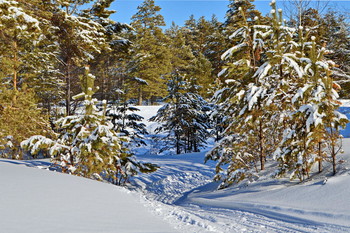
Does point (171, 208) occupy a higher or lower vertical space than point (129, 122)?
lower

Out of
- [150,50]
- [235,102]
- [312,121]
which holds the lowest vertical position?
[312,121]

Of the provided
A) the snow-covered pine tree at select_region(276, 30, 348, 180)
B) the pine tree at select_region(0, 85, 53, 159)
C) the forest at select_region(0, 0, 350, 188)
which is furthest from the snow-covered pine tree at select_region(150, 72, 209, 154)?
the snow-covered pine tree at select_region(276, 30, 348, 180)

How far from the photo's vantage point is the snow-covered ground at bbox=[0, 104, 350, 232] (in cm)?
394

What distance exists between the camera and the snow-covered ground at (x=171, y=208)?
3.94 meters

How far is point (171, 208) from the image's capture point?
241 inches

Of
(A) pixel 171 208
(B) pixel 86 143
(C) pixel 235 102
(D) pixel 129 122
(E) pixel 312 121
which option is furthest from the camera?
(D) pixel 129 122

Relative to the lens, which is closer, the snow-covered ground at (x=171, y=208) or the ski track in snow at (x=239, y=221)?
the snow-covered ground at (x=171, y=208)

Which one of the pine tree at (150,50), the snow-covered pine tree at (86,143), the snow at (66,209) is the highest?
the pine tree at (150,50)

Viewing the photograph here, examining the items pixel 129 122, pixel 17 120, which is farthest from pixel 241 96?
pixel 129 122

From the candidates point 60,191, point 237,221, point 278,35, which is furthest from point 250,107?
point 60,191

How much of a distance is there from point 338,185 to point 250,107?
2.89 metres

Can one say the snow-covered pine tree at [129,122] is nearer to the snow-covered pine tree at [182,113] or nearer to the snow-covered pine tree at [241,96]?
the snow-covered pine tree at [182,113]

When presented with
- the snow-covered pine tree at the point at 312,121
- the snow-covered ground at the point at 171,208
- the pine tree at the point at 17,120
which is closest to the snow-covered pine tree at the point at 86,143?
the pine tree at the point at 17,120

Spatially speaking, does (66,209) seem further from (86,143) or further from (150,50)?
(150,50)
